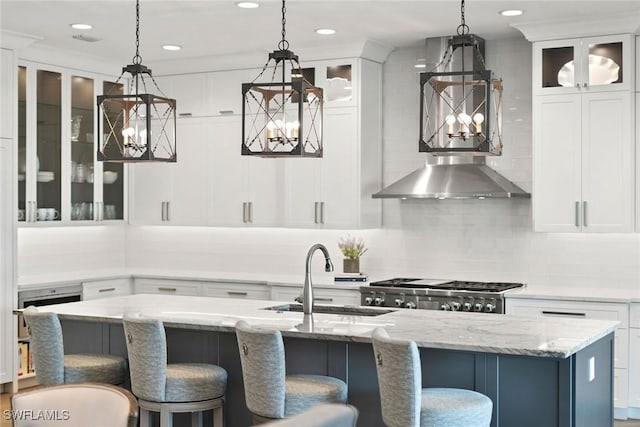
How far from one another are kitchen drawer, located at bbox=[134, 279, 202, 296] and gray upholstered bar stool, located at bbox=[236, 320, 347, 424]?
11.4 feet

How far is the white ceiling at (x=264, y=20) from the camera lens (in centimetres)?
575

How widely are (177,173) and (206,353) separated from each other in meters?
3.40

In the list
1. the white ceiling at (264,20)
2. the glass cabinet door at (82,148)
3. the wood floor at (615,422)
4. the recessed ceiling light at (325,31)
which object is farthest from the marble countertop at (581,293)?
the glass cabinet door at (82,148)

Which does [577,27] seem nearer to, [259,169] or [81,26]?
[259,169]

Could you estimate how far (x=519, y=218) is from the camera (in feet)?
22.2

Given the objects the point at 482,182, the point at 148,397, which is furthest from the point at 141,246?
the point at 148,397

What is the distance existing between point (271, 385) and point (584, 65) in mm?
3461

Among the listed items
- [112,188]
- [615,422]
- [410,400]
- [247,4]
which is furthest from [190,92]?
[410,400]

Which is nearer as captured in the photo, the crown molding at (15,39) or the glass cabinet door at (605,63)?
the glass cabinet door at (605,63)

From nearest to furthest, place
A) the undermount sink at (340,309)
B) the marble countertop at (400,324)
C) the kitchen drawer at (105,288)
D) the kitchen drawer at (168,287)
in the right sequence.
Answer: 1. the marble countertop at (400,324)
2. the undermount sink at (340,309)
3. the kitchen drawer at (105,288)
4. the kitchen drawer at (168,287)

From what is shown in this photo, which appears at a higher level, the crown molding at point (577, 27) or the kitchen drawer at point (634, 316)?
the crown molding at point (577, 27)

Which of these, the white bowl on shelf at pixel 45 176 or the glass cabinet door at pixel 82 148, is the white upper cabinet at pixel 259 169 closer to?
the glass cabinet door at pixel 82 148

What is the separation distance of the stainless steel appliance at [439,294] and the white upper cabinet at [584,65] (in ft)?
4.74

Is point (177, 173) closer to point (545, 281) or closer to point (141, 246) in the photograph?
point (141, 246)
